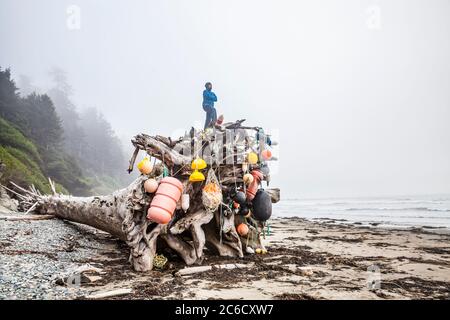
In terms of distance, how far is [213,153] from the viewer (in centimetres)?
847

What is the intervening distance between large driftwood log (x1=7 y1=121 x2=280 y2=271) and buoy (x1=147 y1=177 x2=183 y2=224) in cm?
69

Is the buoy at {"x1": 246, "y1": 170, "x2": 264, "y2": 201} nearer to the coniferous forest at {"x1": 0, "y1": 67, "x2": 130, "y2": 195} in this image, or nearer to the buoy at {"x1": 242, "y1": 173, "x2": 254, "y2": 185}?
the buoy at {"x1": 242, "y1": 173, "x2": 254, "y2": 185}

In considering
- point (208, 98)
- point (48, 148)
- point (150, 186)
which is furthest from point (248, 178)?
point (48, 148)

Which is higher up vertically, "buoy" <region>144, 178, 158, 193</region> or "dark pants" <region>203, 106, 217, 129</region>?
"dark pants" <region>203, 106, 217, 129</region>

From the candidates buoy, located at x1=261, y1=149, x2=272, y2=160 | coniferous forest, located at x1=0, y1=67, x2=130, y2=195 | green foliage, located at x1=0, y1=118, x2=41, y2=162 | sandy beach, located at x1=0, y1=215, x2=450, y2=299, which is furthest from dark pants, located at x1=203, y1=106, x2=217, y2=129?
green foliage, located at x1=0, y1=118, x2=41, y2=162

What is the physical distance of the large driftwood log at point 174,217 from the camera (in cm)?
695

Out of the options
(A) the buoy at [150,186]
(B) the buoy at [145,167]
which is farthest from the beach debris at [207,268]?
(B) the buoy at [145,167]

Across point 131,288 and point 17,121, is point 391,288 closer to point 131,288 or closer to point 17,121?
point 131,288

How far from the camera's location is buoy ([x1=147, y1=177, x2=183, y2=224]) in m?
6.14

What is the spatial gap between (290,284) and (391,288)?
6.75ft

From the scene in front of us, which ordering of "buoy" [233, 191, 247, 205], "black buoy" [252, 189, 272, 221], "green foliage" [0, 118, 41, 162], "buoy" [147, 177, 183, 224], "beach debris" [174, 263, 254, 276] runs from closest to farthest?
"buoy" [147, 177, 183, 224] < "beach debris" [174, 263, 254, 276] < "black buoy" [252, 189, 272, 221] < "buoy" [233, 191, 247, 205] < "green foliage" [0, 118, 41, 162]

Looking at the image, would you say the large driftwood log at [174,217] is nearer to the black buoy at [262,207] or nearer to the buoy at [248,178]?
the buoy at [248,178]

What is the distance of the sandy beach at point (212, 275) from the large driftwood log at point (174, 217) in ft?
1.65
